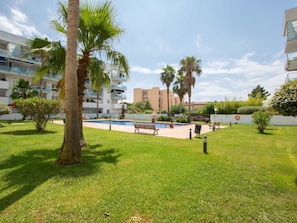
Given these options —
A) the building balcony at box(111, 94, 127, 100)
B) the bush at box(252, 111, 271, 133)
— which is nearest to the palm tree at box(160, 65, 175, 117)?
the building balcony at box(111, 94, 127, 100)

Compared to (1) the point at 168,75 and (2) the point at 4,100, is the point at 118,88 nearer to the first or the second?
(1) the point at 168,75

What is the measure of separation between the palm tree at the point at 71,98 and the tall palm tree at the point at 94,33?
1.31 meters

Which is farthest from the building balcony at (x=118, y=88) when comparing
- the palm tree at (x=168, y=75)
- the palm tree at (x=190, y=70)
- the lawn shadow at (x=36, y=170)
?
the lawn shadow at (x=36, y=170)

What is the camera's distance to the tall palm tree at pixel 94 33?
21.4ft

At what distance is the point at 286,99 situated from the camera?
163 inches

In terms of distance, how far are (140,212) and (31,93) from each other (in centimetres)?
3000

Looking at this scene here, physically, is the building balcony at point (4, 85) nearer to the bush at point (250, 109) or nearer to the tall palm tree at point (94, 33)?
the tall palm tree at point (94, 33)

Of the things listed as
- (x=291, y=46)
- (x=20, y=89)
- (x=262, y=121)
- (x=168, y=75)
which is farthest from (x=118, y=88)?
(x=262, y=121)

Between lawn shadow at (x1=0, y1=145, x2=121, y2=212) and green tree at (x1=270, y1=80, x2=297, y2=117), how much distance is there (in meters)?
A: 5.47

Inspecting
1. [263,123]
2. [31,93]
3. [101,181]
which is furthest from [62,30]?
[31,93]

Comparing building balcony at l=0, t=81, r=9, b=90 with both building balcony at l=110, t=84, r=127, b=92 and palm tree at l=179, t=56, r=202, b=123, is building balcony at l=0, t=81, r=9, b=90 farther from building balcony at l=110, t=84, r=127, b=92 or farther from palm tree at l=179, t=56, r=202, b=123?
palm tree at l=179, t=56, r=202, b=123

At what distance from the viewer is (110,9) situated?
6469 mm

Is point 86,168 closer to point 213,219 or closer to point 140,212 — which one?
point 140,212

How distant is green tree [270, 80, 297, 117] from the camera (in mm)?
4051
